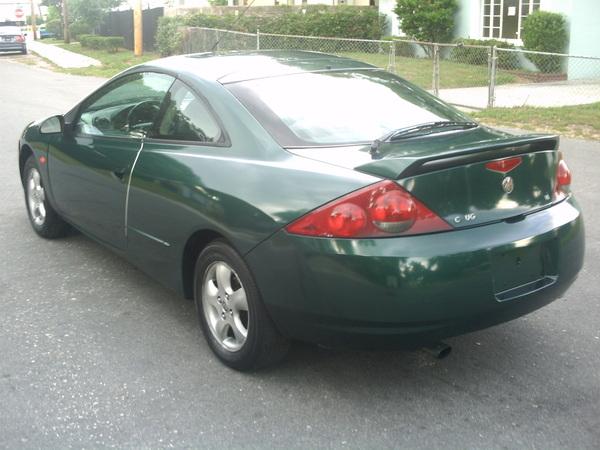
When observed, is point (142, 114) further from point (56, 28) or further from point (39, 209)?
point (56, 28)

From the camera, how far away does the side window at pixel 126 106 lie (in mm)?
4695

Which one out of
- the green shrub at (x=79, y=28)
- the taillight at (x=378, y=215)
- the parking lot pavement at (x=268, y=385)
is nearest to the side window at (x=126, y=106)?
the parking lot pavement at (x=268, y=385)

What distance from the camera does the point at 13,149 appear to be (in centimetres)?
1064

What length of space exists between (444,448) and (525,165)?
133 cm

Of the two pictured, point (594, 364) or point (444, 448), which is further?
point (594, 364)

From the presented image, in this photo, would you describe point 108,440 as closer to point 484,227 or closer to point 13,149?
point 484,227

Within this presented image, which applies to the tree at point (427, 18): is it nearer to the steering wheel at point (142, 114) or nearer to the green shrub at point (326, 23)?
the green shrub at point (326, 23)

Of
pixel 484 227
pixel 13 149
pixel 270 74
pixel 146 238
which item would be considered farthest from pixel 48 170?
pixel 13 149

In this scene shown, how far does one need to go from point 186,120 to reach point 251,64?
534 mm

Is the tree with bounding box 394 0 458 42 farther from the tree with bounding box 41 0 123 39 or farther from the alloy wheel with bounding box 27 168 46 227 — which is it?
the tree with bounding box 41 0 123 39

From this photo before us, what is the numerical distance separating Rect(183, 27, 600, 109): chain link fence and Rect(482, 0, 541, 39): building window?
1.08m

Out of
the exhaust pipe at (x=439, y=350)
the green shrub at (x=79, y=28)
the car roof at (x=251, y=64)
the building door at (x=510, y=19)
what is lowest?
the exhaust pipe at (x=439, y=350)

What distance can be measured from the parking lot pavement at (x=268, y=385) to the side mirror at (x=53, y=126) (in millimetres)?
1091

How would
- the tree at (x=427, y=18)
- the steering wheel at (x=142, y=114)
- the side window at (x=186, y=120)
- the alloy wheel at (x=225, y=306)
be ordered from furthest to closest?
the tree at (x=427, y=18) < the steering wheel at (x=142, y=114) < the side window at (x=186, y=120) < the alloy wheel at (x=225, y=306)
